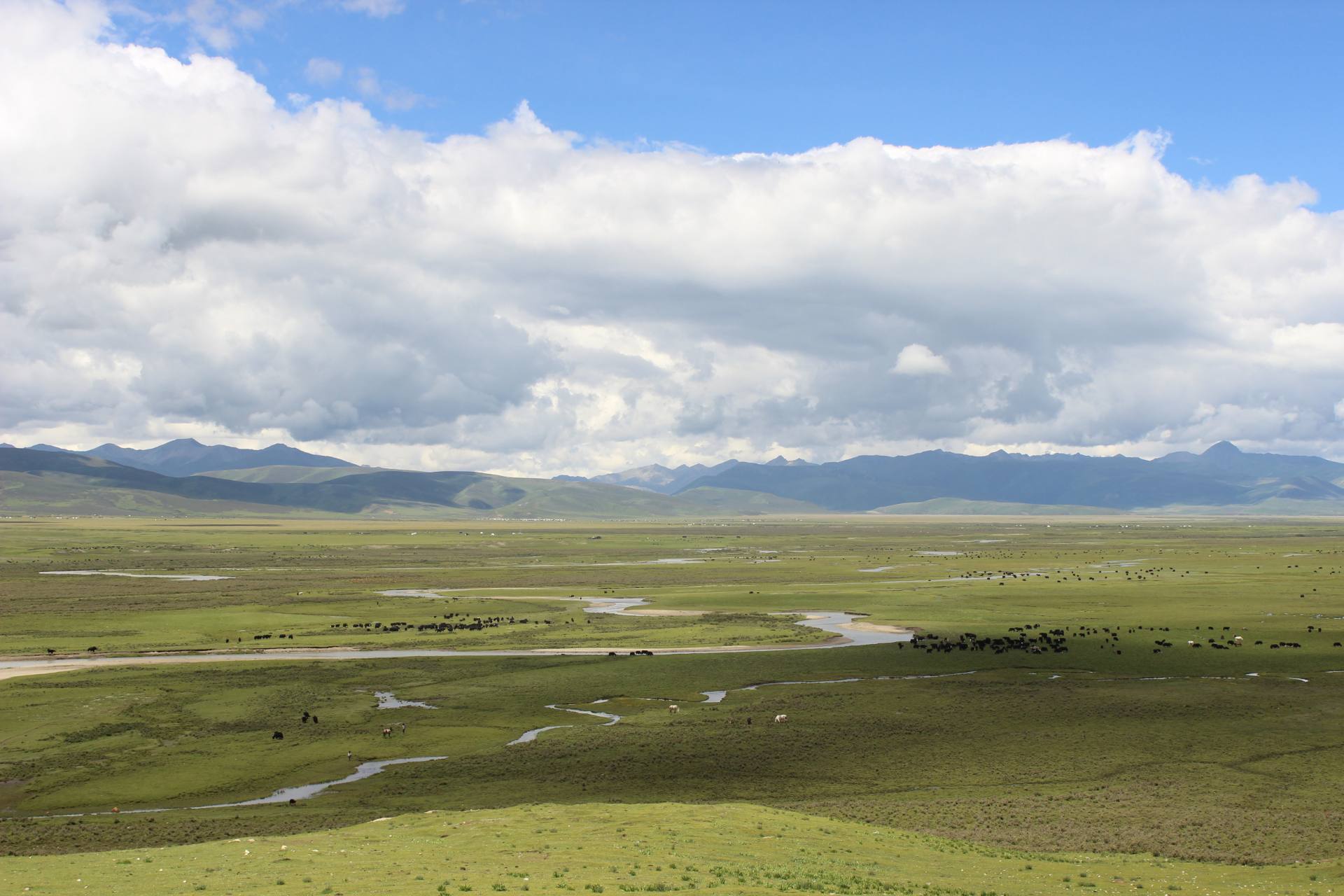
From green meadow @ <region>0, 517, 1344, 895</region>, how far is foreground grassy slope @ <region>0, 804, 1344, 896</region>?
0.52 ft

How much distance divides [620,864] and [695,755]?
800 inches

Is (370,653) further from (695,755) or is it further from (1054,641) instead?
(1054,641)

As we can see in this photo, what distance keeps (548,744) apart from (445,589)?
9009cm

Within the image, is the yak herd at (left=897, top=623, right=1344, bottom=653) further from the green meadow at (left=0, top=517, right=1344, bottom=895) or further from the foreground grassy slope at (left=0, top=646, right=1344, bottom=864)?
the foreground grassy slope at (left=0, top=646, right=1344, bottom=864)

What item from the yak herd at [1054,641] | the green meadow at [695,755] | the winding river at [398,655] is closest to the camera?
the green meadow at [695,755]

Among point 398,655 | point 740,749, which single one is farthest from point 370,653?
point 740,749

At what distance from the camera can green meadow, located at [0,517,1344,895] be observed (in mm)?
27375

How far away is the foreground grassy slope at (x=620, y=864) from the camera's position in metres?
23.5

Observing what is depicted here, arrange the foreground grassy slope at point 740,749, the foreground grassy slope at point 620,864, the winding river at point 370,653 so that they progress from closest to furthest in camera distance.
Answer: the foreground grassy slope at point 620,864 < the foreground grassy slope at point 740,749 < the winding river at point 370,653

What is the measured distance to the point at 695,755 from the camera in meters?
45.5

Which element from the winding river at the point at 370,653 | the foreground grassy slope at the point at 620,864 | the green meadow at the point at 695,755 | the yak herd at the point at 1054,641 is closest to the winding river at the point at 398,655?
the winding river at the point at 370,653

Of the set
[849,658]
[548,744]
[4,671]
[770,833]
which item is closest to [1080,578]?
[849,658]

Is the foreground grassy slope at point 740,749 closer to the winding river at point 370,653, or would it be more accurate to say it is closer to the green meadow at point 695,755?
the green meadow at point 695,755

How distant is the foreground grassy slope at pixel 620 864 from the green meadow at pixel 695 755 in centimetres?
16
